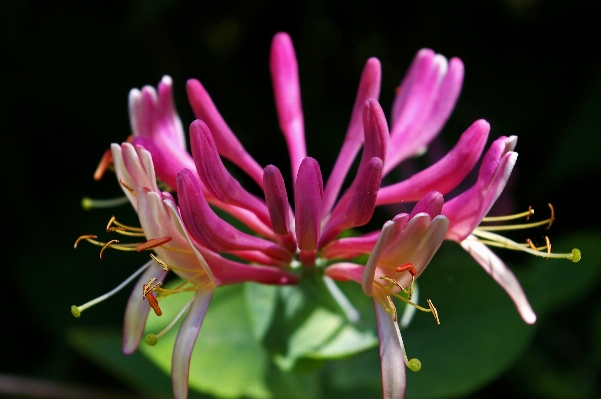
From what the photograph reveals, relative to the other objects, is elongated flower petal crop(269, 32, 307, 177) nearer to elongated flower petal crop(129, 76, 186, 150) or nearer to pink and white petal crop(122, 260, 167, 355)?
elongated flower petal crop(129, 76, 186, 150)

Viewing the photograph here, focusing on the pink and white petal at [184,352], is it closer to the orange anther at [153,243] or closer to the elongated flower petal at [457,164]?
the orange anther at [153,243]

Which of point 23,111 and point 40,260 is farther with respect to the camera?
point 23,111

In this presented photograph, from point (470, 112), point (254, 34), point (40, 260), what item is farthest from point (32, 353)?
point (470, 112)

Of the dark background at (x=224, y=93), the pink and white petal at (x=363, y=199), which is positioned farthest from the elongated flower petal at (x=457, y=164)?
the dark background at (x=224, y=93)

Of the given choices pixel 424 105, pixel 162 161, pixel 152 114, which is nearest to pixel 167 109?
pixel 152 114

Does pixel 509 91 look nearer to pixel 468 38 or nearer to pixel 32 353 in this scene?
pixel 468 38

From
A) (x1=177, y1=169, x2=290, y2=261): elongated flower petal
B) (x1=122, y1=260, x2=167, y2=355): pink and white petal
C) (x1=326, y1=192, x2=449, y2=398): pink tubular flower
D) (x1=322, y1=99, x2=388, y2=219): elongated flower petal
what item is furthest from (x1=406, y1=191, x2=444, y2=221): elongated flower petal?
(x1=122, y1=260, x2=167, y2=355): pink and white petal
